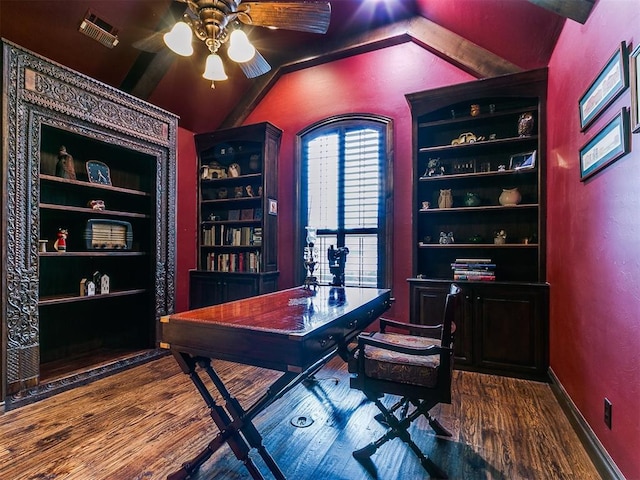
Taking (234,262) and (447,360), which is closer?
(447,360)

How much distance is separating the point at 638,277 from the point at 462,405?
1.57 m

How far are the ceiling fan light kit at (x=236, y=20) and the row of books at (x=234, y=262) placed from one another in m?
2.54

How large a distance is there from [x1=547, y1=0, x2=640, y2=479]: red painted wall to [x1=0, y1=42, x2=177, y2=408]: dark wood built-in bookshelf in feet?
12.1

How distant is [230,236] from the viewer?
4.70 metres

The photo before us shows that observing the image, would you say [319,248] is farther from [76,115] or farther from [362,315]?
[76,115]

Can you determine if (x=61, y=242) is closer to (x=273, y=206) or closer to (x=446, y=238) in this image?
(x=273, y=206)

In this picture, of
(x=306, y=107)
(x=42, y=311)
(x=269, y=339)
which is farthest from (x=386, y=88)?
(x=42, y=311)

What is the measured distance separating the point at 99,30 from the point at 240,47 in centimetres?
172

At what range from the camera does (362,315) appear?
2.19m

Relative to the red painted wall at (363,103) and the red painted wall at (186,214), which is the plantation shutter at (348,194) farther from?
the red painted wall at (186,214)

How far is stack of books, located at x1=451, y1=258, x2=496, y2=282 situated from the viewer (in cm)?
330

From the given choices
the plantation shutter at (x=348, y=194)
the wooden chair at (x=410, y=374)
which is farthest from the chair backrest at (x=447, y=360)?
the plantation shutter at (x=348, y=194)

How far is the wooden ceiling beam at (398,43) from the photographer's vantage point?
356 centimetres

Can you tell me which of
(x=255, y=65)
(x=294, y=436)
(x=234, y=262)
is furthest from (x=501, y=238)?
(x=234, y=262)
